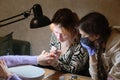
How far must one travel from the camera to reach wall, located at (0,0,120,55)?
2.34m

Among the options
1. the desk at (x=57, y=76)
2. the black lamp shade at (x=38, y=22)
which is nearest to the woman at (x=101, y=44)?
the desk at (x=57, y=76)

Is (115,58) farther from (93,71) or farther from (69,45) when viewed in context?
(69,45)

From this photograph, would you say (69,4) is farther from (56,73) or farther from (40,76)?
(40,76)

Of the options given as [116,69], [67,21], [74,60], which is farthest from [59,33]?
[116,69]

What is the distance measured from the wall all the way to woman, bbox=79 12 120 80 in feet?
2.14

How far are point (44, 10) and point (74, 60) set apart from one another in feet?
3.14

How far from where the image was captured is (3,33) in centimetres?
307

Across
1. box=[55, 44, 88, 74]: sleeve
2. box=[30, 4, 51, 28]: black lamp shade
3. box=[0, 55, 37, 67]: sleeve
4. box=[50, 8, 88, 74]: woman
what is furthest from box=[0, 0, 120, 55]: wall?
box=[30, 4, 51, 28]: black lamp shade

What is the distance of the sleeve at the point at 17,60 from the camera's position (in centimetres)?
165

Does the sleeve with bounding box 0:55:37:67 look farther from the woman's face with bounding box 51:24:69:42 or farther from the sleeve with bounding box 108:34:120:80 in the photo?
the sleeve with bounding box 108:34:120:80

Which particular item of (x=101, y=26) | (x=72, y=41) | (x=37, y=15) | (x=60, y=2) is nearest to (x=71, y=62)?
(x=72, y=41)

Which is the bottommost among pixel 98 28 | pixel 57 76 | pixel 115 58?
pixel 57 76

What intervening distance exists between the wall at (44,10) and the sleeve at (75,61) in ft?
1.91

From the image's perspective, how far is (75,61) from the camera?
6.31ft
